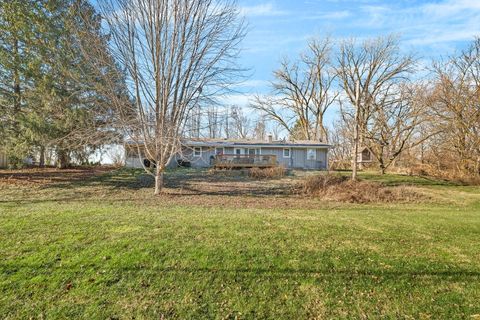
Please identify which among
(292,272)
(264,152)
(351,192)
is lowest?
(292,272)

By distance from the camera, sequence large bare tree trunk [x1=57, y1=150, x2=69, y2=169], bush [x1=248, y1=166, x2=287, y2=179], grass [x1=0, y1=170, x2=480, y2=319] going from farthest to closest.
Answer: bush [x1=248, y1=166, x2=287, y2=179] → large bare tree trunk [x1=57, y1=150, x2=69, y2=169] → grass [x1=0, y1=170, x2=480, y2=319]

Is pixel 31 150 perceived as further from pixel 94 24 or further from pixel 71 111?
pixel 94 24

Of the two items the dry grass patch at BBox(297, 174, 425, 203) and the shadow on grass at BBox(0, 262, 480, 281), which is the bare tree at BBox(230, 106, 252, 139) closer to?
the dry grass patch at BBox(297, 174, 425, 203)

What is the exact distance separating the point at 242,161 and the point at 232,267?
711 inches

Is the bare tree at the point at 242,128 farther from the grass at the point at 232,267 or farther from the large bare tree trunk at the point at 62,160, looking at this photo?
the grass at the point at 232,267

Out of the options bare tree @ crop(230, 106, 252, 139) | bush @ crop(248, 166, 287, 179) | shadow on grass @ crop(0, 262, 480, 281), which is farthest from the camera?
bare tree @ crop(230, 106, 252, 139)

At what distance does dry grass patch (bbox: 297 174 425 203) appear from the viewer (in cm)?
1172

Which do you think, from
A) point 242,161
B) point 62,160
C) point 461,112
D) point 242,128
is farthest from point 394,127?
point 62,160

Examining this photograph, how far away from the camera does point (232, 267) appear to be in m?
3.90

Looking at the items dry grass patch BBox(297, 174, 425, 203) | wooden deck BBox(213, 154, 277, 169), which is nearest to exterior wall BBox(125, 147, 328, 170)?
wooden deck BBox(213, 154, 277, 169)

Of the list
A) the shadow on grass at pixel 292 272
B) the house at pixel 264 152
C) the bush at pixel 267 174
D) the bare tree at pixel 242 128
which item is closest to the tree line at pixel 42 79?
the shadow on grass at pixel 292 272

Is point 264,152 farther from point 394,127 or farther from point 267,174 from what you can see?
point 394,127

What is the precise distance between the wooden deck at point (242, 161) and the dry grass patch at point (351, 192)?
8.06m

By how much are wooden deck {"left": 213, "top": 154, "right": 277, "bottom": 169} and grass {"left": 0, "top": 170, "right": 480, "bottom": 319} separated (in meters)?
14.3
